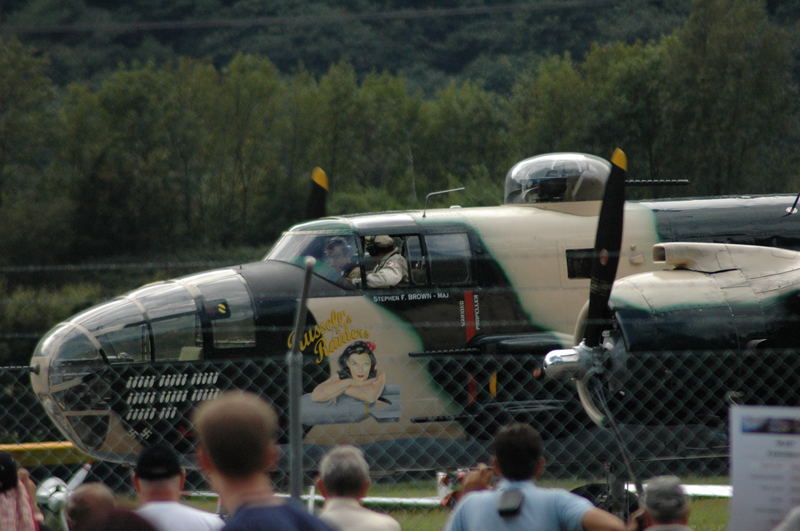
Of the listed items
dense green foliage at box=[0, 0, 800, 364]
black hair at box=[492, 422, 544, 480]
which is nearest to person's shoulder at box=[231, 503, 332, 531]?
black hair at box=[492, 422, 544, 480]

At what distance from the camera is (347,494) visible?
4672 mm

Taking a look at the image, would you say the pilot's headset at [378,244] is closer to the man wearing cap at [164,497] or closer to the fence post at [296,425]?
the fence post at [296,425]

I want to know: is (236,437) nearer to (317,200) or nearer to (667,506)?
(667,506)

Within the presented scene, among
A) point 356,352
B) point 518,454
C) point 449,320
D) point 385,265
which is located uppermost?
point 518,454

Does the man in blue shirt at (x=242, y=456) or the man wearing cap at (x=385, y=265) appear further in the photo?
the man wearing cap at (x=385, y=265)

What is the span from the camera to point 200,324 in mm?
10164

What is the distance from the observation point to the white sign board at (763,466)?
466cm

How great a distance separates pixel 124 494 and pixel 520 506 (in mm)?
6531

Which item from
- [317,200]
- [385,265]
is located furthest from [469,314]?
[317,200]

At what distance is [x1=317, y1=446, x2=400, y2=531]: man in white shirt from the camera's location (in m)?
4.59

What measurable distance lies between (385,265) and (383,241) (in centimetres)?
24

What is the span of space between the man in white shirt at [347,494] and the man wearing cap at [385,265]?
19.2ft

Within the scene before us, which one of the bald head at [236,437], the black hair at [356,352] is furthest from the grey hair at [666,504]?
the black hair at [356,352]

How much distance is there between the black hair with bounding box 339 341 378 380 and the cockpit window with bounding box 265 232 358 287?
1.76 feet
